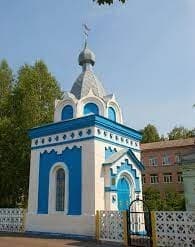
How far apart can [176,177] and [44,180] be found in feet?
105

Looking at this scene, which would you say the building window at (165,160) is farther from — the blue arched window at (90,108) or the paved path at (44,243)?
the paved path at (44,243)

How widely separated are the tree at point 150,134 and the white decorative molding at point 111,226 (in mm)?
39829

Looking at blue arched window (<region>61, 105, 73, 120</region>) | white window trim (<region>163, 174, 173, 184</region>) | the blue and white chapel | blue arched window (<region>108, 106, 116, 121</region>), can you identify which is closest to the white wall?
the blue and white chapel

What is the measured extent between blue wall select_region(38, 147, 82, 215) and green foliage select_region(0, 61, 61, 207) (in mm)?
6694

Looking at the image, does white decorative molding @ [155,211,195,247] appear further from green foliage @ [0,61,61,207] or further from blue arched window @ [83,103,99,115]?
green foliage @ [0,61,61,207]

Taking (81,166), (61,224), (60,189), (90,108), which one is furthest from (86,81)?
(61,224)

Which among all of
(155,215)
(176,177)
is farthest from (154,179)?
(155,215)

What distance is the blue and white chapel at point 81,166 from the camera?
44.9 feet

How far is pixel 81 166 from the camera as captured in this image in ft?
46.4

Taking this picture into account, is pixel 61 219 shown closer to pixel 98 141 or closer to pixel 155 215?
pixel 98 141

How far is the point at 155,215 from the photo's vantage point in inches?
435

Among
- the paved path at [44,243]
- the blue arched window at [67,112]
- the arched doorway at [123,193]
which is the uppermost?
the blue arched window at [67,112]

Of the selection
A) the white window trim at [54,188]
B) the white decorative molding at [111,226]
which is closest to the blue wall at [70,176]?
the white window trim at [54,188]

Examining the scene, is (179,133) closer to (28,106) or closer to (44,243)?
(28,106)
